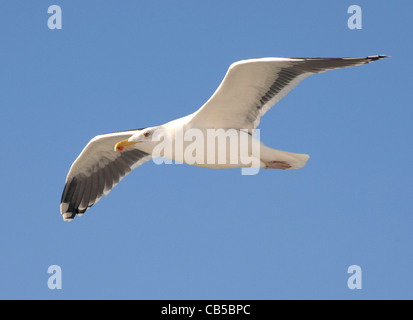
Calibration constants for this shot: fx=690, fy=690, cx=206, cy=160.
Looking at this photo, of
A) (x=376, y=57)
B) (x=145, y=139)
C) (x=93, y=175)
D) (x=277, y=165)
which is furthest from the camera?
(x=93, y=175)

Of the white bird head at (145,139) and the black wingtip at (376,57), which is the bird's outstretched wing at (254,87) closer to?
the black wingtip at (376,57)

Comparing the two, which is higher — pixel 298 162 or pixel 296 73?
pixel 296 73

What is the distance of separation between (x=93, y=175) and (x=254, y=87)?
3196 mm

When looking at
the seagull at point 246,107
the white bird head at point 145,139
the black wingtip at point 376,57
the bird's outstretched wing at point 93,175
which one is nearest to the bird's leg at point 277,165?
the seagull at point 246,107

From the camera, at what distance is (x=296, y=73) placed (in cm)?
789

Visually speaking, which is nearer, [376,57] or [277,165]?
[376,57]

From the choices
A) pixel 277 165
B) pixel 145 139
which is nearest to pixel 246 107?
pixel 277 165

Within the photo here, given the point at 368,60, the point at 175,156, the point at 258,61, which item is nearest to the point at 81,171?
the point at 175,156

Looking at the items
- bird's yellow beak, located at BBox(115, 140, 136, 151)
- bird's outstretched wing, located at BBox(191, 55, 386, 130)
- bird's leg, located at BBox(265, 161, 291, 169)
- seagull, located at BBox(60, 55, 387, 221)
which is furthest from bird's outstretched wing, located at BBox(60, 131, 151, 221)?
bird's leg, located at BBox(265, 161, 291, 169)

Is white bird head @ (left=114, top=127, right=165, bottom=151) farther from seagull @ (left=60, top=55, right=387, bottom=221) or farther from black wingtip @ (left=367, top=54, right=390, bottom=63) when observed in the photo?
black wingtip @ (left=367, top=54, right=390, bottom=63)

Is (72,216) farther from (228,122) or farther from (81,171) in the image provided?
(228,122)

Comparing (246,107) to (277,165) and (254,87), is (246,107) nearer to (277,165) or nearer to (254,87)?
(254,87)

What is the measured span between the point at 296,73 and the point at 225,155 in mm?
1255

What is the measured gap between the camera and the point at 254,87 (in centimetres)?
795
